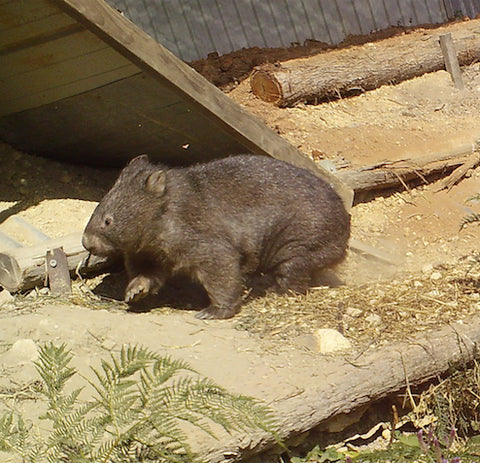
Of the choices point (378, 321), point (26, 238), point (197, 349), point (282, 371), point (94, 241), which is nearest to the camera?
point (282, 371)

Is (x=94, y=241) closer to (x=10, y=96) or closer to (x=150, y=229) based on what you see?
(x=150, y=229)

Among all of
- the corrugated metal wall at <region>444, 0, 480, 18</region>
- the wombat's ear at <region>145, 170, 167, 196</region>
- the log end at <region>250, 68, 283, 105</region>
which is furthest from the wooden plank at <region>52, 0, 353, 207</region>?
the corrugated metal wall at <region>444, 0, 480, 18</region>

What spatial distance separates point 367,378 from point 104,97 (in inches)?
111

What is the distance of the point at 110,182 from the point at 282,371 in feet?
10.3

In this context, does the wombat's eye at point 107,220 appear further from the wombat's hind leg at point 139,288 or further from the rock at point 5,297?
the rock at point 5,297

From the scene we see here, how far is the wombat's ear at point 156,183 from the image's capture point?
4906 millimetres

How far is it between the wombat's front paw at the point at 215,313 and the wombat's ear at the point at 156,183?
30.9 inches

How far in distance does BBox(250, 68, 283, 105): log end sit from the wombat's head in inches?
168

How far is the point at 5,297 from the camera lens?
487 cm

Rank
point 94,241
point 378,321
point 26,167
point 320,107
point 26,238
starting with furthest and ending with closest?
point 320,107 → point 26,167 → point 26,238 → point 94,241 → point 378,321

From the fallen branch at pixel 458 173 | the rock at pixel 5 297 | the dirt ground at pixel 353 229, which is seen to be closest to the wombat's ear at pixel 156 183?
the dirt ground at pixel 353 229

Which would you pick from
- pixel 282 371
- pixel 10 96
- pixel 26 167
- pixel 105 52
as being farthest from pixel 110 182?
pixel 282 371

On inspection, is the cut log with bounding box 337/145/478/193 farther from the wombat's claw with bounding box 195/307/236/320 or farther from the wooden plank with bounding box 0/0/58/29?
the wooden plank with bounding box 0/0/58/29

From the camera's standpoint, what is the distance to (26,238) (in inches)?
209
